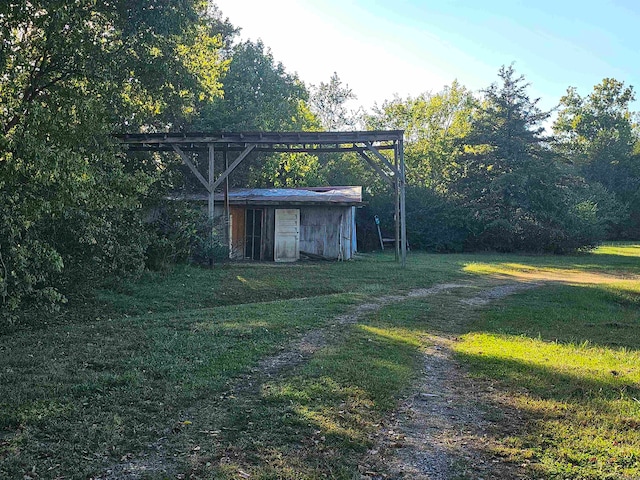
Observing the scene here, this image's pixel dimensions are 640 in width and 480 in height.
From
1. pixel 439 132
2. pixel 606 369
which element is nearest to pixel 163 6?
pixel 606 369

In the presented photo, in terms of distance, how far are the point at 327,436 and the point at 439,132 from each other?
1608 inches

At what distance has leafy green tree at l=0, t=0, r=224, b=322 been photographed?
6.46m

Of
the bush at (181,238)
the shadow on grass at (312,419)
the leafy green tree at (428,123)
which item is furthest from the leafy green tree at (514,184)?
the shadow on grass at (312,419)

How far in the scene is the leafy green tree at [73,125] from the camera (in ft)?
21.2

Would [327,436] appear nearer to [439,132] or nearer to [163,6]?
[163,6]

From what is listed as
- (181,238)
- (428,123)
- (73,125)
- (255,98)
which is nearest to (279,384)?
(73,125)

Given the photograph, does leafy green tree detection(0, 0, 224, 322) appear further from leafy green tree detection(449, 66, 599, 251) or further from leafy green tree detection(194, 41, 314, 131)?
leafy green tree detection(449, 66, 599, 251)

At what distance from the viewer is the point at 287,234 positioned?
20.1 meters

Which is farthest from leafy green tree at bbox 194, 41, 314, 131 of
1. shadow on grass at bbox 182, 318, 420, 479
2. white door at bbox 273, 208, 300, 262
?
shadow on grass at bbox 182, 318, 420, 479

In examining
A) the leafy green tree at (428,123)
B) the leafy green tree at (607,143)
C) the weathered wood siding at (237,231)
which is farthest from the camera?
the leafy green tree at (607,143)

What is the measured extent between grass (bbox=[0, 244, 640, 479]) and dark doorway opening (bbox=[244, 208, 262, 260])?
8.86 metres

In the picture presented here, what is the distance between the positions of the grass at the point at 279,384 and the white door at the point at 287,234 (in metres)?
8.49

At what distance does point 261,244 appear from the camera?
66.6 ft

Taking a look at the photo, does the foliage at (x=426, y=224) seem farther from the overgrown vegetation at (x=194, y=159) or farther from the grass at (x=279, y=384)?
the grass at (x=279, y=384)
